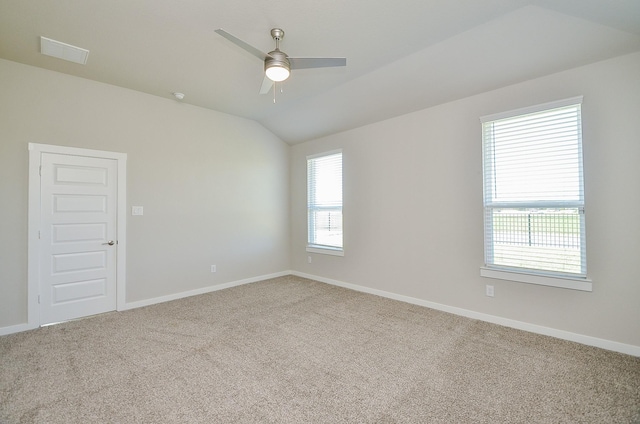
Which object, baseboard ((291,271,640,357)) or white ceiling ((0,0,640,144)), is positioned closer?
white ceiling ((0,0,640,144))

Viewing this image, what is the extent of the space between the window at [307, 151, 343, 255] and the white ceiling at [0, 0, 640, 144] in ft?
5.35

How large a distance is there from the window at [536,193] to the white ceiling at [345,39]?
1.67 feet

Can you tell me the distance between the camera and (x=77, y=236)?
355cm

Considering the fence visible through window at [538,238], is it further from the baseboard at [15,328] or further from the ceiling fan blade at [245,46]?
the baseboard at [15,328]

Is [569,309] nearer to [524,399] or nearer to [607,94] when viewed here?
[524,399]

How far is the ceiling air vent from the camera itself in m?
2.76

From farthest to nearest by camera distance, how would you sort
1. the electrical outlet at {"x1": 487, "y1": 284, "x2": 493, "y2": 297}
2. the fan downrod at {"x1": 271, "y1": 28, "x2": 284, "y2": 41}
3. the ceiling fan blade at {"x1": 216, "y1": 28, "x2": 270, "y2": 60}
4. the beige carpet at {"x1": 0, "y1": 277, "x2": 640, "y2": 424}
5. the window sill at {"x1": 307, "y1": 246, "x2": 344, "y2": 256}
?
the window sill at {"x1": 307, "y1": 246, "x2": 344, "y2": 256}
the electrical outlet at {"x1": 487, "y1": 284, "x2": 493, "y2": 297}
the fan downrod at {"x1": 271, "y1": 28, "x2": 284, "y2": 41}
the ceiling fan blade at {"x1": 216, "y1": 28, "x2": 270, "y2": 60}
the beige carpet at {"x1": 0, "y1": 277, "x2": 640, "y2": 424}

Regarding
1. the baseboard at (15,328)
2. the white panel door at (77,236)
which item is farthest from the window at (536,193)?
the baseboard at (15,328)

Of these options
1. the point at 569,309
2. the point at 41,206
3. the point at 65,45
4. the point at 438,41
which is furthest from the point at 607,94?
the point at 41,206

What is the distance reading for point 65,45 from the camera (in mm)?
2805

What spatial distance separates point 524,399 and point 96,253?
4.75 meters

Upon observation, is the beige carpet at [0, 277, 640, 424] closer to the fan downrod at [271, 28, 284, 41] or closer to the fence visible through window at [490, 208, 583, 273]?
the fence visible through window at [490, 208, 583, 273]

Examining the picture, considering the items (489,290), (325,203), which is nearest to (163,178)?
(325,203)

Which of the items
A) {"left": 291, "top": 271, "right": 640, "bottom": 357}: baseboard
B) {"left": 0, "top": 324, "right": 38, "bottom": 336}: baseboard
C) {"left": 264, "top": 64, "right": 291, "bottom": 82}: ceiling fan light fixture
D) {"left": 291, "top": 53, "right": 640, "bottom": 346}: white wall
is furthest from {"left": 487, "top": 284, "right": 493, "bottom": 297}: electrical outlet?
{"left": 0, "top": 324, "right": 38, "bottom": 336}: baseboard
